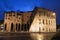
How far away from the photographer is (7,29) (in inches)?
2571

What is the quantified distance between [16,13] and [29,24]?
807 cm

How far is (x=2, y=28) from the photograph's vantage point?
6656cm

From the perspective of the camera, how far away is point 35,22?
65062 mm

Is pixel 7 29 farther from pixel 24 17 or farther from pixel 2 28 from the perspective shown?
pixel 24 17

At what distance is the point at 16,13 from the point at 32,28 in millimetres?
11220

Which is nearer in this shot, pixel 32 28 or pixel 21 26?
pixel 32 28

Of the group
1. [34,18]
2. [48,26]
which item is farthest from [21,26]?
[48,26]

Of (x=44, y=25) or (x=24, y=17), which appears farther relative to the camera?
(x=24, y=17)

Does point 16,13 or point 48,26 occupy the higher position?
point 16,13

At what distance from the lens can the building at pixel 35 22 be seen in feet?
212

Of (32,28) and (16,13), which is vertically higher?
(16,13)

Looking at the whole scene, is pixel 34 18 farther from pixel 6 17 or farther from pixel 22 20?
pixel 6 17

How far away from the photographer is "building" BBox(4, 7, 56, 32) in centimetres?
6462

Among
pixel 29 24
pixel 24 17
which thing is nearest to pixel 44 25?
pixel 29 24
